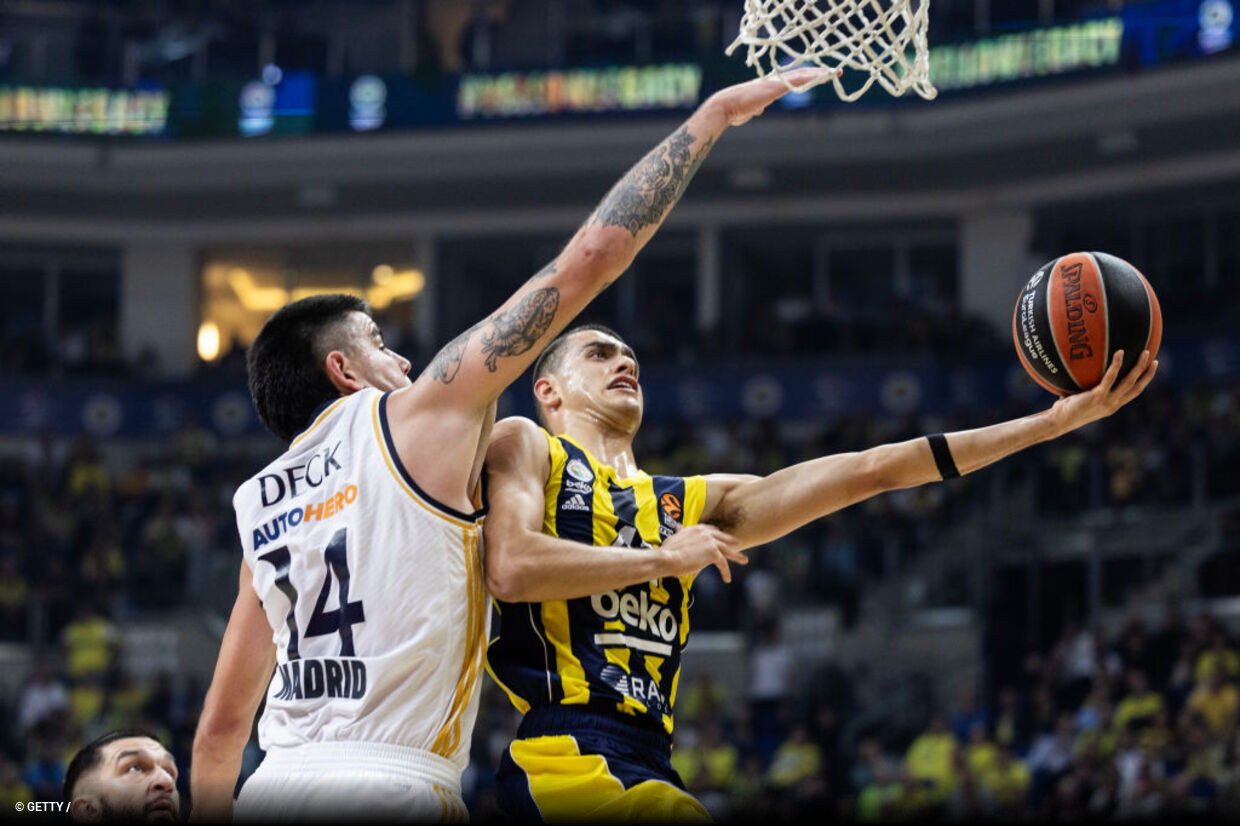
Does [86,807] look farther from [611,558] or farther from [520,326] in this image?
[520,326]

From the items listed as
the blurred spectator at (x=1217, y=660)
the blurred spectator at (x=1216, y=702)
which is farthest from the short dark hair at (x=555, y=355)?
the blurred spectator at (x=1217, y=660)

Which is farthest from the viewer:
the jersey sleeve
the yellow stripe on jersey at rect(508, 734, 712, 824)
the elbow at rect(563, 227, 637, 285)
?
the jersey sleeve

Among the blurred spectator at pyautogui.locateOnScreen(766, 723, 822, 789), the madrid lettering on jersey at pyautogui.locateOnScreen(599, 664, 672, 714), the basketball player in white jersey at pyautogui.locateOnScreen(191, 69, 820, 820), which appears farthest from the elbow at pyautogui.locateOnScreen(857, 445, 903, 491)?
the blurred spectator at pyautogui.locateOnScreen(766, 723, 822, 789)

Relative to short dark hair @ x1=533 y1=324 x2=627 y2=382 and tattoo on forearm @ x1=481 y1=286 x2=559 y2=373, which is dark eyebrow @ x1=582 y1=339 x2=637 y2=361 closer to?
short dark hair @ x1=533 y1=324 x2=627 y2=382

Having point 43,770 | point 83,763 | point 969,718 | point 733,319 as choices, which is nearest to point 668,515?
point 83,763

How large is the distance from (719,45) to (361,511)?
19.3m

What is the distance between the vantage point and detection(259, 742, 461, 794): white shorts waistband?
4004 millimetres

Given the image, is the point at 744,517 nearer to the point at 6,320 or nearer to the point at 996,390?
the point at 996,390

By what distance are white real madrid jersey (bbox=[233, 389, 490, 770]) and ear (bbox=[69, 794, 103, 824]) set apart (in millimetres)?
520

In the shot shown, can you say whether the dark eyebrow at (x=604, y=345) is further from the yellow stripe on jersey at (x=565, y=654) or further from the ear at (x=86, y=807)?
the ear at (x=86, y=807)

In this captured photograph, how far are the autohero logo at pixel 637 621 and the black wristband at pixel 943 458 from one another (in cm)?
97

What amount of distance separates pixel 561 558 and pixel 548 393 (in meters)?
1.22

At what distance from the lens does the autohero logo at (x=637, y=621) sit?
4.62m

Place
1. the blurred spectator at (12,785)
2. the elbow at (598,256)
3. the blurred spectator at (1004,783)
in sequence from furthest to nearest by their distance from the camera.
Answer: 1. the blurred spectator at (12,785)
2. the blurred spectator at (1004,783)
3. the elbow at (598,256)
